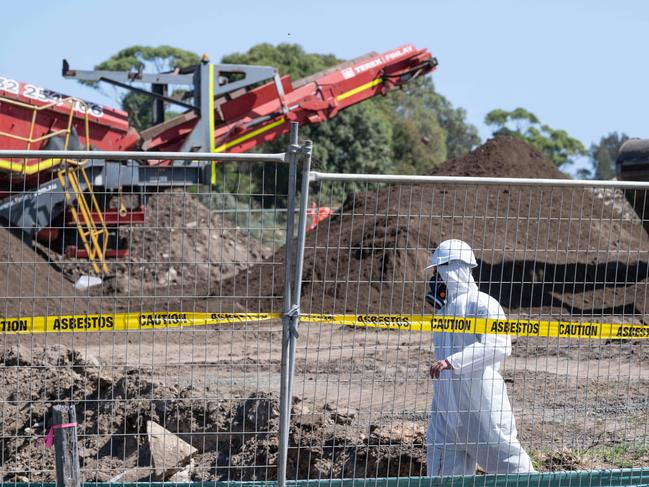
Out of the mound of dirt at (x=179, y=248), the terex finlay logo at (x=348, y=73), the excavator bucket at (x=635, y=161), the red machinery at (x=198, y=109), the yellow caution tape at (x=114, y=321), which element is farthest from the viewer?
the terex finlay logo at (x=348, y=73)

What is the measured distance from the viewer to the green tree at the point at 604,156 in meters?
99.7

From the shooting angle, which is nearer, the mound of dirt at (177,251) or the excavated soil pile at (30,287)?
the excavated soil pile at (30,287)

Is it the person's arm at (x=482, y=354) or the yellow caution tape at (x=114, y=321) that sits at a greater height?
the yellow caution tape at (x=114, y=321)

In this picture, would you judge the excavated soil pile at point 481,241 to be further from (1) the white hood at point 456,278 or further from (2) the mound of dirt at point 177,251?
(1) the white hood at point 456,278

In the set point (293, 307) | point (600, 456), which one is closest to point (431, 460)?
point (293, 307)

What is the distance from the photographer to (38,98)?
51.0ft

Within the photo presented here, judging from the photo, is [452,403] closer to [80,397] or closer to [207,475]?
[207,475]

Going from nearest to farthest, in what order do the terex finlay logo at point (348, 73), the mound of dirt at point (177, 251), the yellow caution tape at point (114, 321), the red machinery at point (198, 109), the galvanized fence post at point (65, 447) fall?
the galvanized fence post at point (65, 447) < the yellow caution tape at point (114, 321) < the red machinery at point (198, 109) < the mound of dirt at point (177, 251) < the terex finlay logo at point (348, 73)

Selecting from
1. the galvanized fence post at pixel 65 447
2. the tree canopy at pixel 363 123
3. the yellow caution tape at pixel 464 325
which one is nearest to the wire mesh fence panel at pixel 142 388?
the galvanized fence post at pixel 65 447

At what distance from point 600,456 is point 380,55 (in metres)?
13.4

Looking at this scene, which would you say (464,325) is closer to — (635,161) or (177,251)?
(635,161)

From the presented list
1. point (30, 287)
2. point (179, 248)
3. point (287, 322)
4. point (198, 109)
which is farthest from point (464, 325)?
point (179, 248)

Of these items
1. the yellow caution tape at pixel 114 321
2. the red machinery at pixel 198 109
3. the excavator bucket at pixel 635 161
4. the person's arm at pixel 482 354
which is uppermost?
the red machinery at pixel 198 109

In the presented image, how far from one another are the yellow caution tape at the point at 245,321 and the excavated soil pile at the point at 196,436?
1.01 m
